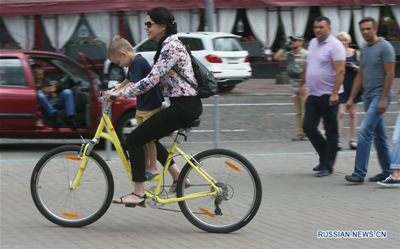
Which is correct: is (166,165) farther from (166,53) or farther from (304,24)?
(304,24)

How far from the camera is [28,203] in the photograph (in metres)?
7.05

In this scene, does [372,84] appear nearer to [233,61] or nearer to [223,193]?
[223,193]

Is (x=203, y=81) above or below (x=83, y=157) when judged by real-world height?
above

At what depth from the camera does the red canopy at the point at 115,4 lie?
81.6ft

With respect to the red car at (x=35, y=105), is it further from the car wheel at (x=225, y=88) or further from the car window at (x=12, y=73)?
the car wheel at (x=225, y=88)

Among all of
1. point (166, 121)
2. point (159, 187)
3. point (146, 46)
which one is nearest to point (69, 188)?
point (159, 187)

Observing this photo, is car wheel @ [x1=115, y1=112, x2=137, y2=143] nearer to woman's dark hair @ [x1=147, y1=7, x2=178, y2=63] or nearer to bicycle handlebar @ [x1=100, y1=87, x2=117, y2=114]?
bicycle handlebar @ [x1=100, y1=87, x2=117, y2=114]

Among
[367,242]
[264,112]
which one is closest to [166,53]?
[367,242]

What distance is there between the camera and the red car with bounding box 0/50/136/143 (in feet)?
34.1

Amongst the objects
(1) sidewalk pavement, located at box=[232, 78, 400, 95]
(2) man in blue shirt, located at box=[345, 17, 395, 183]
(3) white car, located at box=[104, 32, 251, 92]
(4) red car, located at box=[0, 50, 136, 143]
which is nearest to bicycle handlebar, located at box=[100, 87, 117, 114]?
(2) man in blue shirt, located at box=[345, 17, 395, 183]

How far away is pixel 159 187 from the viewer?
20.0ft

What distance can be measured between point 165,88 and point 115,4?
768 inches

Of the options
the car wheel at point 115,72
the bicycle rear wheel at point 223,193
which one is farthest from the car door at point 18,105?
the car wheel at point 115,72

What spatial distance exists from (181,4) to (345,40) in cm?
1453
